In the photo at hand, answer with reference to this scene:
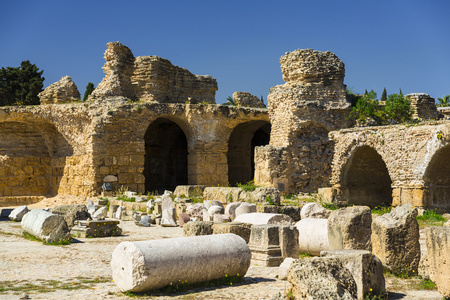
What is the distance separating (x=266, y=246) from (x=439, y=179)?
28.5 feet

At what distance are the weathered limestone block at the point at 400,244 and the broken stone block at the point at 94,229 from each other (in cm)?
663

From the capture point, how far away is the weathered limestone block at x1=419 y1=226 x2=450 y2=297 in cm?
531

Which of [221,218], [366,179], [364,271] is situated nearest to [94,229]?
[221,218]

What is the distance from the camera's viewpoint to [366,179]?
1778 centimetres

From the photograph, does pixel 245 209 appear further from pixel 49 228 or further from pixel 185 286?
pixel 185 286

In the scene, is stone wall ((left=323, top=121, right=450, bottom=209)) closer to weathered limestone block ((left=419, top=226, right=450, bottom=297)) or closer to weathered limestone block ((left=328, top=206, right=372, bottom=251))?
weathered limestone block ((left=328, top=206, right=372, bottom=251))

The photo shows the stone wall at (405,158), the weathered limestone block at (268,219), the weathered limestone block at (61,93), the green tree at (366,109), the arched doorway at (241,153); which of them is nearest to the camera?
the weathered limestone block at (268,219)

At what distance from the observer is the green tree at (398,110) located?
18375 millimetres

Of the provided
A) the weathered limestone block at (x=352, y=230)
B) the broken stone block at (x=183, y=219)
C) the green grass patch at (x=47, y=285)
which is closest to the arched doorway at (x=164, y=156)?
the broken stone block at (x=183, y=219)

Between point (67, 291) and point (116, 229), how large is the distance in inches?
230

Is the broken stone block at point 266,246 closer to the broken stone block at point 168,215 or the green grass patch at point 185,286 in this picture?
the green grass patch at point 185,286

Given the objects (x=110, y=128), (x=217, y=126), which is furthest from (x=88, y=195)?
(x=217, y=126)

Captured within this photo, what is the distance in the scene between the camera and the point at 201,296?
575 centimetres

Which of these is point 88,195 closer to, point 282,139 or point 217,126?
point 217,126
